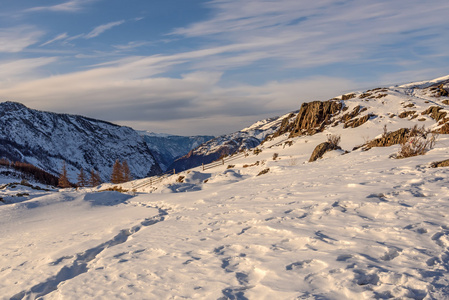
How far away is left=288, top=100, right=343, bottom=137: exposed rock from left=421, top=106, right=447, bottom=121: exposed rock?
17.3m

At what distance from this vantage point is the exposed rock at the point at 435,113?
43.2m

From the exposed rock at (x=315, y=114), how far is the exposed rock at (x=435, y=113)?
17.3m

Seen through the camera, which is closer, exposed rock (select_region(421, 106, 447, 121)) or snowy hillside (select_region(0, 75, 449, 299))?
snowy hillside (select_region(0, 75, 449, 299))

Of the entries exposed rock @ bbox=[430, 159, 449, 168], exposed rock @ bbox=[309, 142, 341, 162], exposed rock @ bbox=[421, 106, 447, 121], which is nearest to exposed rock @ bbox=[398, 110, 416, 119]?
exposed rock @ bbox=[421, 106, 447, 121]

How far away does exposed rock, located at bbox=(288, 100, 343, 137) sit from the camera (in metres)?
64.1

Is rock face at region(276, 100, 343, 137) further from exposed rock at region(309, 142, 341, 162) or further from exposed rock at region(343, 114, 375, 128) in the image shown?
exposed rock at region(309, 142, 341, 162)

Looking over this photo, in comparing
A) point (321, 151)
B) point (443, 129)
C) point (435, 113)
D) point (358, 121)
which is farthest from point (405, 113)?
point (321, 151)

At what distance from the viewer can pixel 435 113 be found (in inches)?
1786

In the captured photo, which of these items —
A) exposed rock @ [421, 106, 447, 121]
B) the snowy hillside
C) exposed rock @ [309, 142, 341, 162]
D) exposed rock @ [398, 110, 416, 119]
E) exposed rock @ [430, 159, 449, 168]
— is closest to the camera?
the snowy hillside

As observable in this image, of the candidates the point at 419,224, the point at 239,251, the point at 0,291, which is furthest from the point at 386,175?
the point at 0,291

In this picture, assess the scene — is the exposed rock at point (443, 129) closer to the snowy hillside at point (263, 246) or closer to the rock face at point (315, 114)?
the snowy hillside at point (263, 246)

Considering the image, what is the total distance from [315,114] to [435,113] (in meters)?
23.6

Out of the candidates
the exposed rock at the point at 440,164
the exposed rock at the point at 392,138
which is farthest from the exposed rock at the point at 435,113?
the exposed rock at the point at 440,164

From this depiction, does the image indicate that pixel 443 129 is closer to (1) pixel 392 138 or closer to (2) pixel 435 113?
(1) pixel 392 138
